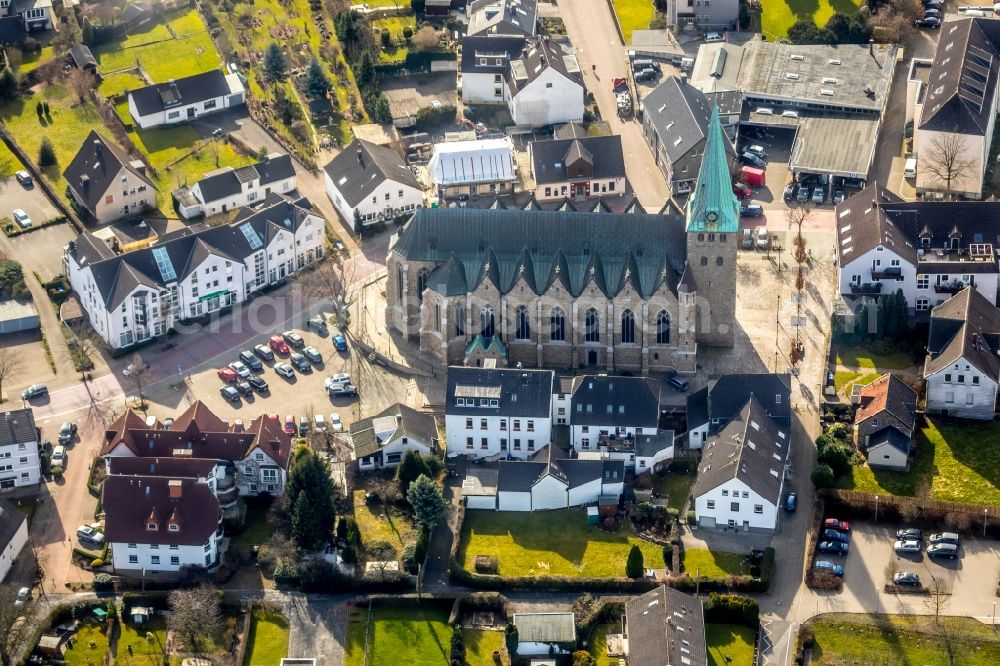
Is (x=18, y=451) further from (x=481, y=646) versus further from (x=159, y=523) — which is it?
(x=481, y=646)

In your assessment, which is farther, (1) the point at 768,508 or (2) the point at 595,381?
(2) the point at 595,381

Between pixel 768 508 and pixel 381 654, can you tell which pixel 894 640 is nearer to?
pixel 768 508

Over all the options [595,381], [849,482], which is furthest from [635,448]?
[849,482]

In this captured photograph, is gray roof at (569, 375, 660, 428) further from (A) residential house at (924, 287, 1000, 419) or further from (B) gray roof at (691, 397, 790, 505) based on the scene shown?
(A) residential house at (924, 287, 1000, 419)

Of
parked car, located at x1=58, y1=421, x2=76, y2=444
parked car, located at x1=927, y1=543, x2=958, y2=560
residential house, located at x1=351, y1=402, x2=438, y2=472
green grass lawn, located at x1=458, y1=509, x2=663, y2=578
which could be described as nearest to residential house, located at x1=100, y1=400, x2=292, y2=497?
residential house, located at x1=351, y1=402, x2=438, y2=472

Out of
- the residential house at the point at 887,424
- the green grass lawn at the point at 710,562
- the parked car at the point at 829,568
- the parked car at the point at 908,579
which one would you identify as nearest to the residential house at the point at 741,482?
the green grass lawn at the point at 710,562

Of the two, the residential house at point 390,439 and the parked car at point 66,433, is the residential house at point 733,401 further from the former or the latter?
the parked car at point 66,433
